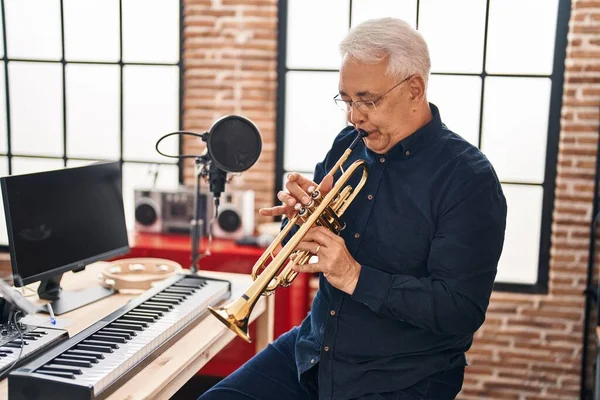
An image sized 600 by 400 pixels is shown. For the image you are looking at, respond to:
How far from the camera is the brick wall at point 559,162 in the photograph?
141 inches

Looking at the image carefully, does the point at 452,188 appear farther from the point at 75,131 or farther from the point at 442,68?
the point at 75,131

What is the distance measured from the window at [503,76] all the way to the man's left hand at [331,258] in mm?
2287

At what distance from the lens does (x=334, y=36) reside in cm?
398

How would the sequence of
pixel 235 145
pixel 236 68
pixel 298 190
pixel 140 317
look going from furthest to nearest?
pixel 236 68 → pixel 235 145 → pixel 140 317 → pixel 298 190

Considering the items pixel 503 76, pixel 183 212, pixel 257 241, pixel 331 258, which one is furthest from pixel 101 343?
pixel 503 76

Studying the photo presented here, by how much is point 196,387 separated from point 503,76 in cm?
247

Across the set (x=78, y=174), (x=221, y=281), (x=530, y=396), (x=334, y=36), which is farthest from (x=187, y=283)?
(x=530, y=396)

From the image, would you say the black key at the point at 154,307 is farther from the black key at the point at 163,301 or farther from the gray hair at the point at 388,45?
the gray hair at the point at 388,45

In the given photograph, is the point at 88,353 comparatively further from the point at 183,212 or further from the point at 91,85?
the point at 91,85

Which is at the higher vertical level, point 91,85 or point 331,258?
point 91,85

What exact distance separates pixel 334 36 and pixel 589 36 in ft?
4.56

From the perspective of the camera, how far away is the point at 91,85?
14.1ft

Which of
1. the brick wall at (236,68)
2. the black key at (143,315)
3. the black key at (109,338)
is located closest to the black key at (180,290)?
the black key at (143,315)

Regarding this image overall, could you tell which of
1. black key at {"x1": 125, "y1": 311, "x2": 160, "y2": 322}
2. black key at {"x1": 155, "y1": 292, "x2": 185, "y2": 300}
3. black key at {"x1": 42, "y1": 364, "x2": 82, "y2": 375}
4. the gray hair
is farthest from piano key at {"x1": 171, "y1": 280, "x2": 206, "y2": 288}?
the gray hair
